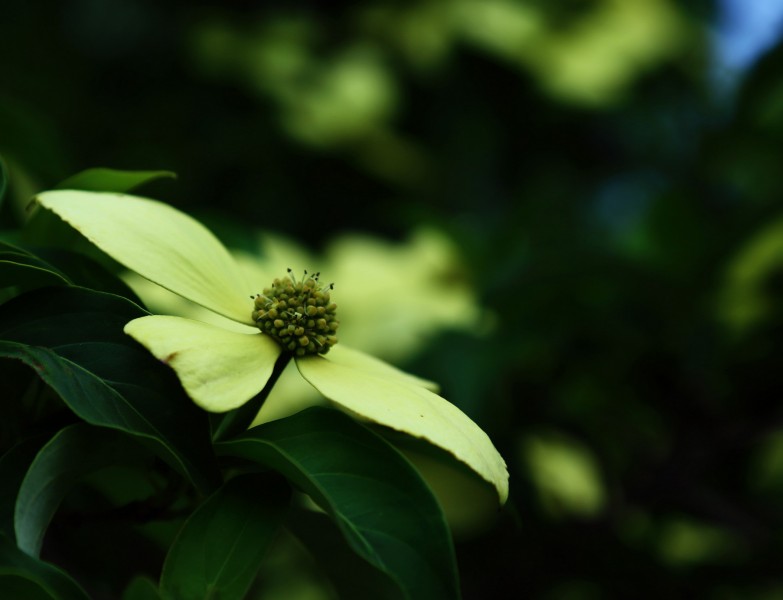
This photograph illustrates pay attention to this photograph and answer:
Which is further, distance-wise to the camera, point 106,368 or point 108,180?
point 108,180

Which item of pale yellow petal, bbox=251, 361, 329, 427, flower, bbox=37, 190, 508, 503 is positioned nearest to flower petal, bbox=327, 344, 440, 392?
flower, bbox=37, 190, 508, 503

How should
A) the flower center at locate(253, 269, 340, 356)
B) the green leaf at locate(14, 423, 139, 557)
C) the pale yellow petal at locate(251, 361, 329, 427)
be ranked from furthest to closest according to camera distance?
the pale yellow petal at locate(251, 361, 329, 427), the flower center at locate(253, 269, 340, 356), the green leaf at locate(14, 423, 139, 557)

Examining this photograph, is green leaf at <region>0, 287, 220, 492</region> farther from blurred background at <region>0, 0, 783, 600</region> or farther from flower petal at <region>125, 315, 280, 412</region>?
blurred background at <region>0, 0, 783, 600</region>

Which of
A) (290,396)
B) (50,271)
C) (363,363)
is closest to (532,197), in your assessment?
(290,396)

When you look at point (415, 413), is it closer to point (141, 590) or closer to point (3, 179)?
point (141, 590)

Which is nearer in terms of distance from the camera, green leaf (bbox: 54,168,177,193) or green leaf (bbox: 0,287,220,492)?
green leaf (bbox: 0,287,220,492)

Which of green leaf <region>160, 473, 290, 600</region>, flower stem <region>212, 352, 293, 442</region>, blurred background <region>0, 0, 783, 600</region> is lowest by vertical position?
green leaf <region>160, 473, 290, 600</region>

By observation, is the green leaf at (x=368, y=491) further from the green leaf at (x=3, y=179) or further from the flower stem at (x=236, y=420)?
the green leaf at (x=3, y=179)
